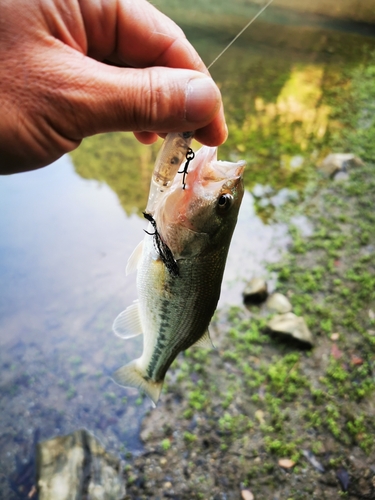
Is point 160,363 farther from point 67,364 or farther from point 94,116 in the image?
point 67,364

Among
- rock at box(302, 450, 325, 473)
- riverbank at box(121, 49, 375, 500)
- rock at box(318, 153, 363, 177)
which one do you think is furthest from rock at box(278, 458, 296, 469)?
rock at box(318, 153, 363, 177)

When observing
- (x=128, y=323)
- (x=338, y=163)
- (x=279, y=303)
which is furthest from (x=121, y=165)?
(x=128, y=323)

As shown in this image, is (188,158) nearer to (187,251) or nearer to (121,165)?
(187,251)

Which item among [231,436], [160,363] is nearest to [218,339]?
[231,436]

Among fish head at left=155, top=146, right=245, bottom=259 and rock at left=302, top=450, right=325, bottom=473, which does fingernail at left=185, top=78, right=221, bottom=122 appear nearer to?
fish head at left=155, top=146, right=245, bottom=259

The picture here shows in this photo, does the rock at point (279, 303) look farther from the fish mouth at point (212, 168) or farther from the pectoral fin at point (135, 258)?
the fish mouth at point (212, 168)

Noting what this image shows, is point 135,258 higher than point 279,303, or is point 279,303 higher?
point 135,258

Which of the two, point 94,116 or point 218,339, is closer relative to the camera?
point 94,116
